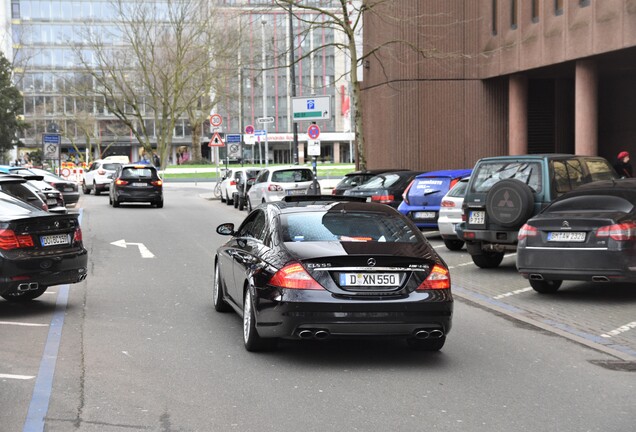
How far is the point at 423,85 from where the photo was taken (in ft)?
110

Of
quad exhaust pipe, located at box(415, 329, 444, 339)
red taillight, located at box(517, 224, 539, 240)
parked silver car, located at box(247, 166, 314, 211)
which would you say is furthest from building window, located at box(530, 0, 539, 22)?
quad exhaust pipe, located at box(415, 329, 444, 339)

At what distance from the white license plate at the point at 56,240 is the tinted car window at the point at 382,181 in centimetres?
1217

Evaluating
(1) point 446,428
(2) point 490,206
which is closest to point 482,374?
(1) point 446,428

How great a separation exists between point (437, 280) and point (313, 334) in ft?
3.70

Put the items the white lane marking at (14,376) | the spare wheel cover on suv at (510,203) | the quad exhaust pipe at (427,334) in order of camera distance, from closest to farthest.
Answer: the white lane marking at (14,376) < the quad exhaust pipe at (427,334) < the spare wheel cover on suv at (510,203)

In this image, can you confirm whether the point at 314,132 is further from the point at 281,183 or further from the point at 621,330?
the point at 621,330

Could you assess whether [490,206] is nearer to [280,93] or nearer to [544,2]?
[544,2]

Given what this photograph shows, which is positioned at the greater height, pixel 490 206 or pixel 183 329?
pixel 490 206

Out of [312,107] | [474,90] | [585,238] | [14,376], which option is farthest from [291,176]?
[14,376]

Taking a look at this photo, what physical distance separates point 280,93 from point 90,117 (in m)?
29.3

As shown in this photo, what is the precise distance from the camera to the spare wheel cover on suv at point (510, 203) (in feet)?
45.4

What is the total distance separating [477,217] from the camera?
14.9 m

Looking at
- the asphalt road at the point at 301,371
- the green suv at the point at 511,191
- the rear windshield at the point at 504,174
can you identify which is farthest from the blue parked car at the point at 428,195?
the asphalt road at the point at 301,371

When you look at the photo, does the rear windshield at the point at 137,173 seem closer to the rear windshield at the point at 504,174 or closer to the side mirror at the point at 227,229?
the rear windshield at the point at 504,174
